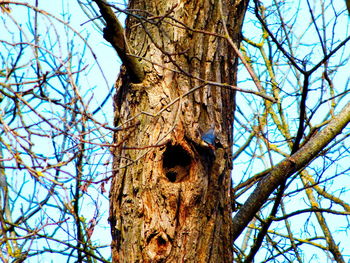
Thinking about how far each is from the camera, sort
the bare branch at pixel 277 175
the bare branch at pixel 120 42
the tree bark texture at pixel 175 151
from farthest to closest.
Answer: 1. the bare branch at pixel 277 175
2. the bare branch at pixel 120 42
3. the tree bark texture at pixel 175 151

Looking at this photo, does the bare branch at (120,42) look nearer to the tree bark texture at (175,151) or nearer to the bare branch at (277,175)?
the tree bark texture at (175,151)

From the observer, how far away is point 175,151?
2.54 m

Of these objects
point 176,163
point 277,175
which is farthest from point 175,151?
point 277,175

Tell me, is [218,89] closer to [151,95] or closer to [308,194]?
[151,95]

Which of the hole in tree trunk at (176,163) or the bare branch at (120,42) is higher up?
the bare branch at (120,42)

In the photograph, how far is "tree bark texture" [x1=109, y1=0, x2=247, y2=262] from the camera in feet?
7.73

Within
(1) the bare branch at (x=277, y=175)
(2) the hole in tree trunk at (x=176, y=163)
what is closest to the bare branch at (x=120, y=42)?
(2) the hole in tree trunk at (x=176, y=163)

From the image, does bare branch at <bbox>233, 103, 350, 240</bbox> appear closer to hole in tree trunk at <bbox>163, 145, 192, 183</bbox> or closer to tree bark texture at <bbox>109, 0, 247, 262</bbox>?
tree bark texture at <bbox>109, 0, 247, 262</bbox>

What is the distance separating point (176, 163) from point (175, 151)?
7 centimetres

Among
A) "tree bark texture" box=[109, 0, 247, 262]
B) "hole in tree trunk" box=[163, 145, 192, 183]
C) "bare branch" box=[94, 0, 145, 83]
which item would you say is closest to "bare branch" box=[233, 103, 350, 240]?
"tree bark texture" box=[109, 0, 247, 262]

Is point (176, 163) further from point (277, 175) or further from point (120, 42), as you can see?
point (120, 42)

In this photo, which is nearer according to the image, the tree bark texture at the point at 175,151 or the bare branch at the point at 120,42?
the tree bark texture at the point at 175,151

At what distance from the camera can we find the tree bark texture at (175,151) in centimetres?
236

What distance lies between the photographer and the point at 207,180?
2.47 meters
